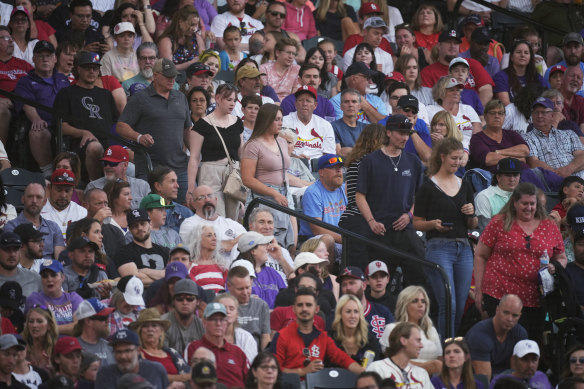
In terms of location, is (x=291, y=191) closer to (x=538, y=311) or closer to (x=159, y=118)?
(x=159, y=118)

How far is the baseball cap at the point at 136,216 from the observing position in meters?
11.9

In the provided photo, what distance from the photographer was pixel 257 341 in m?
11.0

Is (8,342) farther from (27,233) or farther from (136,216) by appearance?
(136,216)

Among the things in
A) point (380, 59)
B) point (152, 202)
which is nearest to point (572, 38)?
point (380, 59)

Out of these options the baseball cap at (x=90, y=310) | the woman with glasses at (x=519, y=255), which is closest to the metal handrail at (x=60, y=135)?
the baseball cap at (x=90, y=310)

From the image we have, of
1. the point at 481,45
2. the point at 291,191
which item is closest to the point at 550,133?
the point at 481,45

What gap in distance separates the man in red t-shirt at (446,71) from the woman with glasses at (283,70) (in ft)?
5.98

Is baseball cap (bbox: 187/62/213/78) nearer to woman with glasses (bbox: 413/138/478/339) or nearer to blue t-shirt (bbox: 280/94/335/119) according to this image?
blue t-shirt (bbox: 280/94/335/119)

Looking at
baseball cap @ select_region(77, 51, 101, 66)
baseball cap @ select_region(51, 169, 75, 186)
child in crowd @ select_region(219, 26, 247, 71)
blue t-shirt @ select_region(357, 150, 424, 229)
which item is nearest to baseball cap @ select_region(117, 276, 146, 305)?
baseball cap @ select_region(51, 169, 75, 186)

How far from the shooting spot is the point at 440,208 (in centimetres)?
1211

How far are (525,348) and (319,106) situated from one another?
17.9 feet

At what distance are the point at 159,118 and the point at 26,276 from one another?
304 cm

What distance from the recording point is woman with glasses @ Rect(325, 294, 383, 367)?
434 inches

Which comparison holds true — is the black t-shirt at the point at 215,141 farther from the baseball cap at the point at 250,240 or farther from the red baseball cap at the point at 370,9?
the red baseball cap at the point at 370,9
